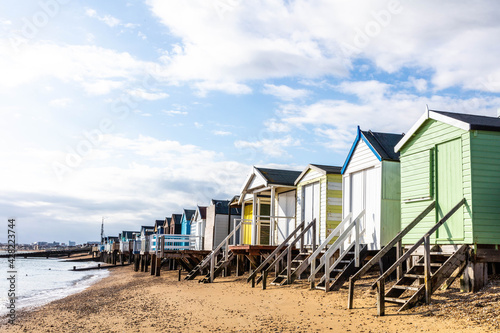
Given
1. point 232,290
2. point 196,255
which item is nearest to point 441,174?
point 232,290

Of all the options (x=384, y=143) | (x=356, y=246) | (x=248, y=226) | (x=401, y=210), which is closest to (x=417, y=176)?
(x=401, y=210)

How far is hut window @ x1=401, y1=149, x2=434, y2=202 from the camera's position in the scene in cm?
1258

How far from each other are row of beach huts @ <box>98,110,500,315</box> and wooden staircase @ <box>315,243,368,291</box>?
0.03 meters

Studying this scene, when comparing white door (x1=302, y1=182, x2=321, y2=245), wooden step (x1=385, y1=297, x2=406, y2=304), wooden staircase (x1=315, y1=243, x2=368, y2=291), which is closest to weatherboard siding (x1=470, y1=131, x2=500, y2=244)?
wooden step (x1=385, y1=297, x2=406, y2=304)

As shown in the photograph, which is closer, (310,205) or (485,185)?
(485,185)

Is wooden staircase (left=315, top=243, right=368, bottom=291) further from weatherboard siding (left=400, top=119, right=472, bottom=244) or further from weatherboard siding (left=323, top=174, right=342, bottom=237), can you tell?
weatherboard siding (left=323, top=174, right=342, bottom=237)

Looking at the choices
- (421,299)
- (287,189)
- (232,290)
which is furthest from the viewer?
(287,189)

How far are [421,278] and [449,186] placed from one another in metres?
2.36

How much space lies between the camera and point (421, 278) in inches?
432

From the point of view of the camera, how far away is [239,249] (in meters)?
20.1

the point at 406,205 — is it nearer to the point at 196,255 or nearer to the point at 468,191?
the point at 468,191

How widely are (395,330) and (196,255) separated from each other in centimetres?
1931

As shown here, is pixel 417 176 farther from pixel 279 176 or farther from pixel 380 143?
pixel 279 176

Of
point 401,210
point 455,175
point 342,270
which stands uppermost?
Answer: point 455,175
